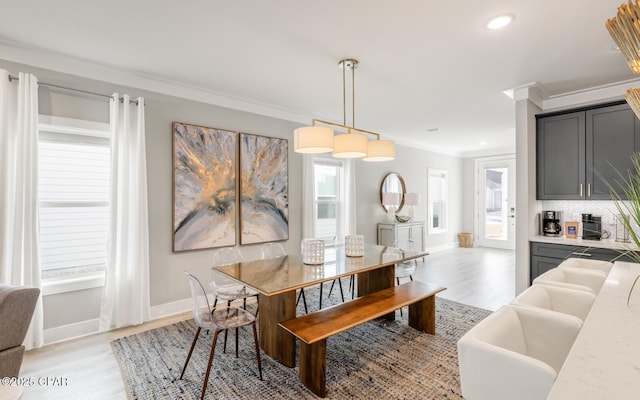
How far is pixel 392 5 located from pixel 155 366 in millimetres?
3198

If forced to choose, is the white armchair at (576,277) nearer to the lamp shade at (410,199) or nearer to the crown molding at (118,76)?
the crown molding at (118,76)

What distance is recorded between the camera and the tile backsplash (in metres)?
3.54

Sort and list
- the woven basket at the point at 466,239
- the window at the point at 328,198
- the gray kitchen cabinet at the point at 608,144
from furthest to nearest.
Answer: the woven basket at the point at 466,239
the window at the point at 328,198
the gray kitchen cabinet at the point at 608,144

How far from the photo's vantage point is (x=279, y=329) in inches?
Answer: 96.3

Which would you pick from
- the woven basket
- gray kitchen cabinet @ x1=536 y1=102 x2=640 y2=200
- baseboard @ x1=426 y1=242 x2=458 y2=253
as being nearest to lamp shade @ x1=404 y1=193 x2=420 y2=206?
baseboard @ x1=426 y1=242 x2=458 y2=253

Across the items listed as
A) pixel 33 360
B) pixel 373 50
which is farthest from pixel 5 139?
pixel 373 50

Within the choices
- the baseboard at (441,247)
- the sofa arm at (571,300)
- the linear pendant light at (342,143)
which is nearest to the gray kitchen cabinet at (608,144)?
the linear pendant light at (342,143)

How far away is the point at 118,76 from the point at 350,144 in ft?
8.16

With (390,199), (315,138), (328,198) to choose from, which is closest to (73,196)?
(315,138)

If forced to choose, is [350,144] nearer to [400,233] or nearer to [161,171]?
[161,171]

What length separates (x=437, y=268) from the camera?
5645 millimetres

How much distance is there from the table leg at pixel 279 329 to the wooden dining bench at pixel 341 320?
0.11m

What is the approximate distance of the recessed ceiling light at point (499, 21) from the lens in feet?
6.90

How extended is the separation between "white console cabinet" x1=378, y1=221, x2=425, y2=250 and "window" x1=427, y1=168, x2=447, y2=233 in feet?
4.14
